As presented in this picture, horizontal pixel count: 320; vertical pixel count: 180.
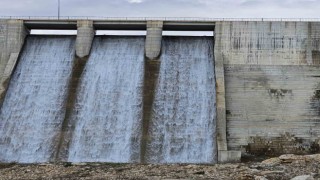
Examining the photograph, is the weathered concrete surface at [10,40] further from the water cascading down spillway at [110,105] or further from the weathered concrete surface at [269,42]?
the weathered concrete surface at [269,42]

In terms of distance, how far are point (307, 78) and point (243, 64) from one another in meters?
3.86

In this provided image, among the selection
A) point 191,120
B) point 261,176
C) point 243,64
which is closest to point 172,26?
point 243,64

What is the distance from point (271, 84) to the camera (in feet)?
105

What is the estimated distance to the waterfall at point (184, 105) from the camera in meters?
28.0

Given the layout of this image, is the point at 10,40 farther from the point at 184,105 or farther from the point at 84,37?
Answer: the point at 184,105

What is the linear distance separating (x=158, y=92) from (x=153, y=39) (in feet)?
14.7

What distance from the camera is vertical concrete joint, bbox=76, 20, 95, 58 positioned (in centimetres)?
3456

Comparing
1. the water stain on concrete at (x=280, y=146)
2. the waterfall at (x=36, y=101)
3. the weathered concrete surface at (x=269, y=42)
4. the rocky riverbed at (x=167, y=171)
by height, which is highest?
the weathered concrete surface at (x=269, y=42)

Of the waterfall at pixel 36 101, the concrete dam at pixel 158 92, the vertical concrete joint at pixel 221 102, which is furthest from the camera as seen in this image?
the waterfall at pixel 36 101

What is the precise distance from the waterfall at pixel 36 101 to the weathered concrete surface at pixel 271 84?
31.1 ft

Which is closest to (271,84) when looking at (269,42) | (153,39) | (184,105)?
(269,42)

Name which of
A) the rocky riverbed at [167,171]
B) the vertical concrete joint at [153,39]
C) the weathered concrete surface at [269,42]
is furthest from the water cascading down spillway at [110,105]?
the rocky riverbed at [167,171]

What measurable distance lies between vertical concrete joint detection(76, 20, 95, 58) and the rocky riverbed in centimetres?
1161

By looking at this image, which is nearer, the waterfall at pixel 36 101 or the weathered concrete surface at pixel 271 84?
the waterfall at pixel 36 101
